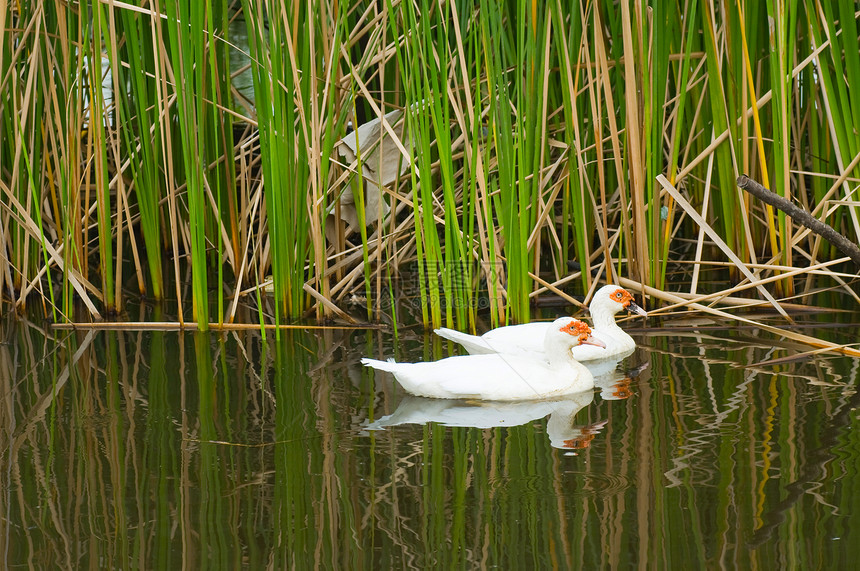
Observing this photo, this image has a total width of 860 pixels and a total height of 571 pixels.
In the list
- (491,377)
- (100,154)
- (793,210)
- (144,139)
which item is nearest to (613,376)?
(491,377)

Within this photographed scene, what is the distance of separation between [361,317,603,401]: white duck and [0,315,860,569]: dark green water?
0.06 meters

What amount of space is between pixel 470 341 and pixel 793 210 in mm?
1255

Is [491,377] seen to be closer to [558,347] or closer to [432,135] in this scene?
[558,347]

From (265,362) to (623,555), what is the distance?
2.09 meters

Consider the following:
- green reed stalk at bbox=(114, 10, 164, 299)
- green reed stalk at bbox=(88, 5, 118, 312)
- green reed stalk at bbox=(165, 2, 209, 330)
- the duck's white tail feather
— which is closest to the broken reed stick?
the duck's white tail feather

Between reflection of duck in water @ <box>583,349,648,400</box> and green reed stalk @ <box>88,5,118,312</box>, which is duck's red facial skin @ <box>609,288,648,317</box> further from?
green reed stalk @ <box>88,5,118,312</box>

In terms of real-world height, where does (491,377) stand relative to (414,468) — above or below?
above

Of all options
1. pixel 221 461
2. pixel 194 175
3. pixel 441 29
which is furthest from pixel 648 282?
pixel 221 461

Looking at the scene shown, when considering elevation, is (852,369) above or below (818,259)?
below

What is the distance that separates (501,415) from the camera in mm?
3314

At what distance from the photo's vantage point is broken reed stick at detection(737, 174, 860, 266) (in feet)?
10.7

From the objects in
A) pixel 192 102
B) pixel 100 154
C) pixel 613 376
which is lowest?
pixel 613 376

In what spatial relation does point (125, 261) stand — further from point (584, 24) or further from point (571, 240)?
point (584, 24)

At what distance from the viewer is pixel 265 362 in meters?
3.95
